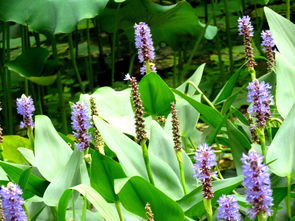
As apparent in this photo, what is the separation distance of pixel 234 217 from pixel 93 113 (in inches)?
12.5

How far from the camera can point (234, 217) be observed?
75 cm

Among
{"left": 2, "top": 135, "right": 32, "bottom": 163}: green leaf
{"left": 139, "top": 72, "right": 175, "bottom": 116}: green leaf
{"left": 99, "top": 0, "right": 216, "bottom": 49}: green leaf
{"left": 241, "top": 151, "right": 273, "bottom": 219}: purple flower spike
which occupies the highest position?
{"left": 99, "top": 0, "right": 216, "bottom": 49}: green leaf

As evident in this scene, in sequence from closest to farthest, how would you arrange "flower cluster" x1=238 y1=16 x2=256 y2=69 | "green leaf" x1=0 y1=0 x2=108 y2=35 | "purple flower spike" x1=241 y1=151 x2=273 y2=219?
"purple flower spike" x1=241 y1=151 x2=273 y2=219, "flower cluster" x1=238 y1=16 x2=256 y2=69, "green leaf" x1=0 y1=0 x2=108 y2=35

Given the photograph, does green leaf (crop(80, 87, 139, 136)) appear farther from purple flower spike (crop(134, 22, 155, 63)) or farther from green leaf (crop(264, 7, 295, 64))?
green leaf (crop(264, 7, 295, 64))

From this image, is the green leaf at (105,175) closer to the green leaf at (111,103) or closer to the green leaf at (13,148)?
the green leaf at (111,103)

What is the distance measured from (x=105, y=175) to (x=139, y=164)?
0.07 metres

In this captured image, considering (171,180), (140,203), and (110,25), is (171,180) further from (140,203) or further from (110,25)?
(110,25)

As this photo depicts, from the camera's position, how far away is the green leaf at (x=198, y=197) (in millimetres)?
929

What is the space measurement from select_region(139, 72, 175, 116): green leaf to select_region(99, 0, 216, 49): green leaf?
118 centimetres

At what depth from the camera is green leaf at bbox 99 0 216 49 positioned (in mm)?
2543

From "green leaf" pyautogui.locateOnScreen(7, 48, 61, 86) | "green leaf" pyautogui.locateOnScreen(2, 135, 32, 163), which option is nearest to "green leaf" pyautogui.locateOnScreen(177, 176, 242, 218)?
"green leaf" pyautogui.locateOnScreen(2, 135, 32, 163)

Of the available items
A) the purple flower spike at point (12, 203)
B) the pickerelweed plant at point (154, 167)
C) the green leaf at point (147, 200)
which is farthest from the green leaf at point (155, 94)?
the purple flower spike at point (12, 203)

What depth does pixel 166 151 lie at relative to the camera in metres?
1.11

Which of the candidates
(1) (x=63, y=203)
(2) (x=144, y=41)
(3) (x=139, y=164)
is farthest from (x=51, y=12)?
(1) (x=63, y=203)
